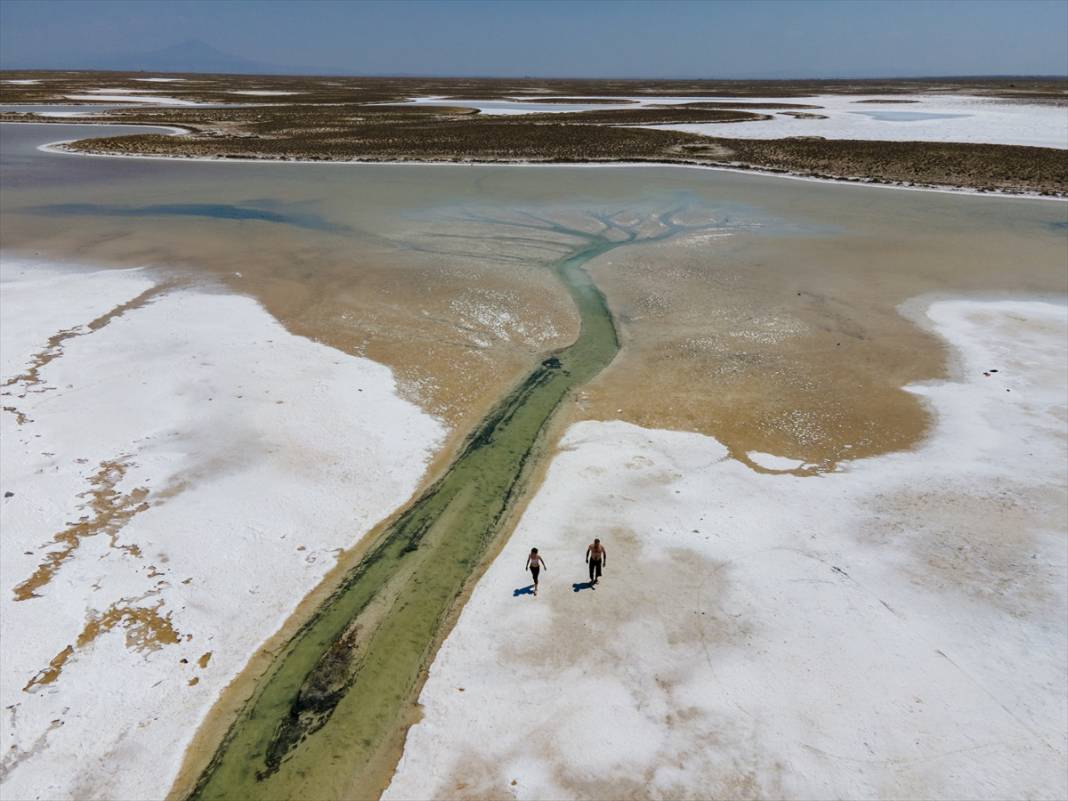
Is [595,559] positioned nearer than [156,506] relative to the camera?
Yes

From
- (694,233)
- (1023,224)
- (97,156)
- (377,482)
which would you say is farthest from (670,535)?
(97,156)

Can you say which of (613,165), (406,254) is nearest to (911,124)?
(613,165)

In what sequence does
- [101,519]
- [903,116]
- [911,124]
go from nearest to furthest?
[101,519], [911,124], [903,116]

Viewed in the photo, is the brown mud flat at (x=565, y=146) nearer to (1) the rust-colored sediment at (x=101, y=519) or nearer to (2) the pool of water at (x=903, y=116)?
(2) the pool of water at (x=903, y=116)

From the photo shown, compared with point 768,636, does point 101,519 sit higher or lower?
higher

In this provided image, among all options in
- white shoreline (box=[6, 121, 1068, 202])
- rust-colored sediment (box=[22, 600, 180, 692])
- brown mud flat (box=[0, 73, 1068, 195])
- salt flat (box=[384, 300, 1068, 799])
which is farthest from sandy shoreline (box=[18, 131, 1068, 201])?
rust-colored sediment (box=[22, 600, 180, 692])

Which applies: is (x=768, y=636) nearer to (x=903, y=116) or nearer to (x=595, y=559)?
(x=595, y=559)

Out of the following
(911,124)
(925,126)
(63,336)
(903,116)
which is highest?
(903,116)
